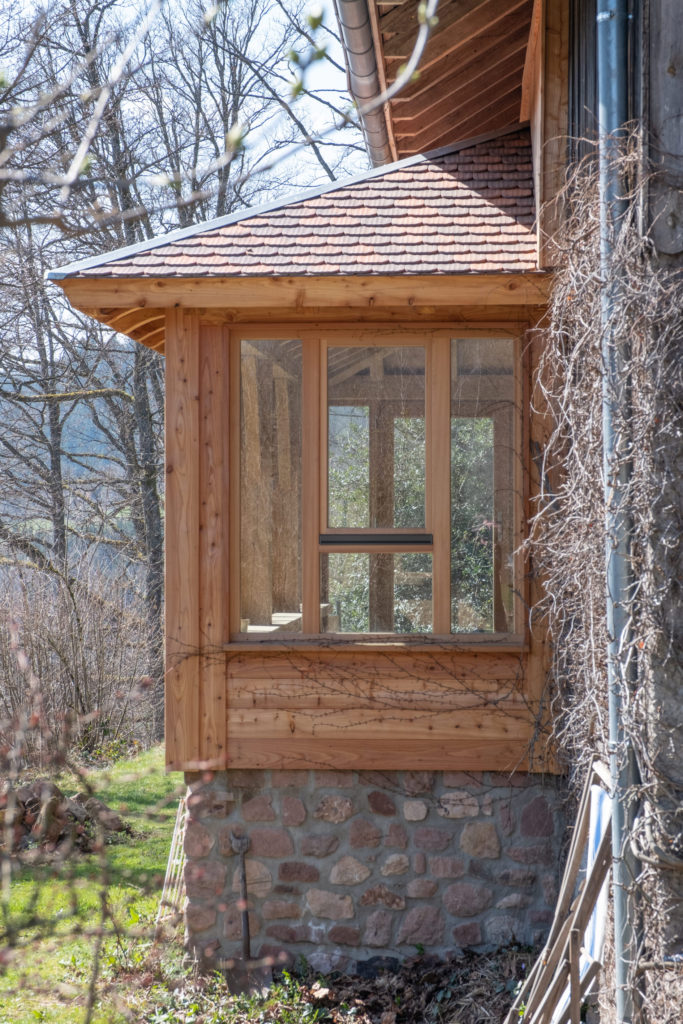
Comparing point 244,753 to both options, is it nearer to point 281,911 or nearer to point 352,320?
point 281,911

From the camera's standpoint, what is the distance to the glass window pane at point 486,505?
5070mm

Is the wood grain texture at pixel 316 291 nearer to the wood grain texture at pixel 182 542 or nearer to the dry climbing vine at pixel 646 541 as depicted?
the wood grain texture at pixel 182 542

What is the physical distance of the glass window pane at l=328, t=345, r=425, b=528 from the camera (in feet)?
16.8

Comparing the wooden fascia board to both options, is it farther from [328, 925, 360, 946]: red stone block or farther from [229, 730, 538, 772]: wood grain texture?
[328, 925, 360, 946]: red stone block

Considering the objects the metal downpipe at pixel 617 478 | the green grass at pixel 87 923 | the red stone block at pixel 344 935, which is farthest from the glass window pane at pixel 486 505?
the green grass at pixel 87 923

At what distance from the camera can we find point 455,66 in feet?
18.9

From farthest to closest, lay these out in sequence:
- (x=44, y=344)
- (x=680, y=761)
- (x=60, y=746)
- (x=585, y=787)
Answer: (x=44, y=344), (x=585, y=787), (x=680, y=761), (x=60, y=746)

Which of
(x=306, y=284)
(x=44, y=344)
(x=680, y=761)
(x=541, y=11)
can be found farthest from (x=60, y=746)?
(x=44, y=344)

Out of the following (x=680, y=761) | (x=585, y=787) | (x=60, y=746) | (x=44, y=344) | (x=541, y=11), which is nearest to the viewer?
(x=60, y=746)

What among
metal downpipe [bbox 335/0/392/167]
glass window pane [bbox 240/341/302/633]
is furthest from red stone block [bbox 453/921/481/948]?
metal downpipe [bbox 335/0/392/167]

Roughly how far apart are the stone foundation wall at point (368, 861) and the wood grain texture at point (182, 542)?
396mm

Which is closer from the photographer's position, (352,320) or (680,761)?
(680,761)

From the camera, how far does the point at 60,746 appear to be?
7.99 ft

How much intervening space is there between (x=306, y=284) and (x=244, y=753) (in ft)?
7.94
